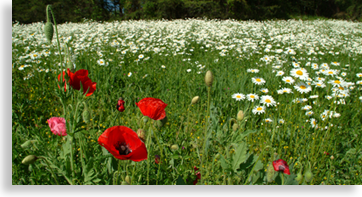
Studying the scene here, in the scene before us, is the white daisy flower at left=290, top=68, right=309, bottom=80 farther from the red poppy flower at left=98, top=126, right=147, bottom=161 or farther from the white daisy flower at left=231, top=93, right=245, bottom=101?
the red poppy flower at left=98, top=126, right=147, bottom=161

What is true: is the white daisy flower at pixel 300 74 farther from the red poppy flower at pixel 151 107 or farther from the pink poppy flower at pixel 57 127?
the pink poppy flower at pixel 57 127

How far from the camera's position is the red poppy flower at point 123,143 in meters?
0.68

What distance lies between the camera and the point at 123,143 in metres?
0.80

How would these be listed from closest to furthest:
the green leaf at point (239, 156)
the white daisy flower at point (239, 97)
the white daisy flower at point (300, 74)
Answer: the green leaf at point (239, 156) → the white daisy flower at point (239, 97) → the white daisy flower at point (300, 74)

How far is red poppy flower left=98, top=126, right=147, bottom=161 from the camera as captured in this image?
0.68 m

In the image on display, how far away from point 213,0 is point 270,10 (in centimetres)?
733

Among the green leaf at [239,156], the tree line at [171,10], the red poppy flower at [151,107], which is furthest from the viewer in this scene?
the tree line at [171,10]

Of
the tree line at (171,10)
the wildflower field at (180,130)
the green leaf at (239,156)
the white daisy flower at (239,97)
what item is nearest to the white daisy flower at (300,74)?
the wildflower field at (180,130)

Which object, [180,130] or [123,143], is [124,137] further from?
[180,130]

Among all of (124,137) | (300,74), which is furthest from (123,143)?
(300,74)

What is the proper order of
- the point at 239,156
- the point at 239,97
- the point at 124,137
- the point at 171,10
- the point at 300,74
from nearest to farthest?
the point at 124,137 → the point at 239,156 → the point at 239,97 → the point at 300,74 → the point at 171,10

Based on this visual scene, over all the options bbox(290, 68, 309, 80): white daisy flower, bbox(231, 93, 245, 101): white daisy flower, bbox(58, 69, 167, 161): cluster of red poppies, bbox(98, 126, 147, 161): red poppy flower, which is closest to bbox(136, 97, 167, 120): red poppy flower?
bbox(58, 69, 167, 161): cluster of red poppies

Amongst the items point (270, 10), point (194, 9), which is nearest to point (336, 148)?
point (194, 9)
